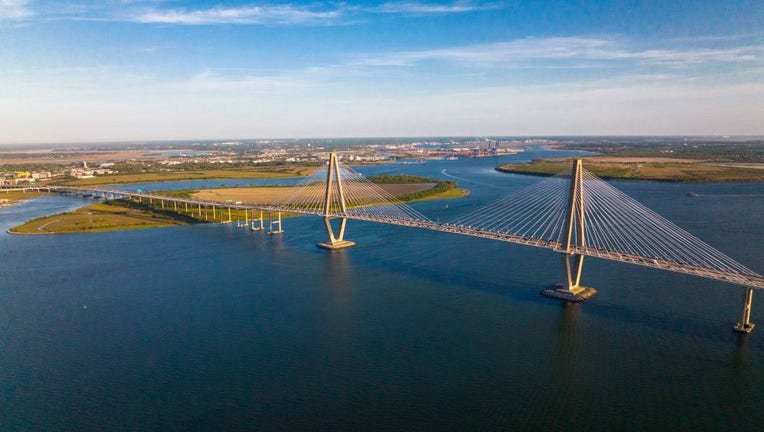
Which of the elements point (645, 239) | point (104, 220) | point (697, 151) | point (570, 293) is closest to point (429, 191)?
point (645, 239)

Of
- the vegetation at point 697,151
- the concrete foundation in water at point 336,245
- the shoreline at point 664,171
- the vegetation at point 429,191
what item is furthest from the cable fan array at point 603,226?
the vegetation at point 697,151

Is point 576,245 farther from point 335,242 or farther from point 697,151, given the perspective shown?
point 697,151

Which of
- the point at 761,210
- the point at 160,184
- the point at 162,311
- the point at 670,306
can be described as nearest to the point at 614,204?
the point at 761,210

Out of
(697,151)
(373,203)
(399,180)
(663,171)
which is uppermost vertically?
(697,151)

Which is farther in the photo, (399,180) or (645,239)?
(399,180)

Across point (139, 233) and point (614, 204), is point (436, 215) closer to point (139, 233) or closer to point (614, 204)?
point (614, 204)

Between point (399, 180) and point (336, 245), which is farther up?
point (399, 180)

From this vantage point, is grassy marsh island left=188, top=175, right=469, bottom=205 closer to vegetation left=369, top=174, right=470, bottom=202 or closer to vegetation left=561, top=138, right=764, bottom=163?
vegetation left=369, top=174, right=470, bottom=202
